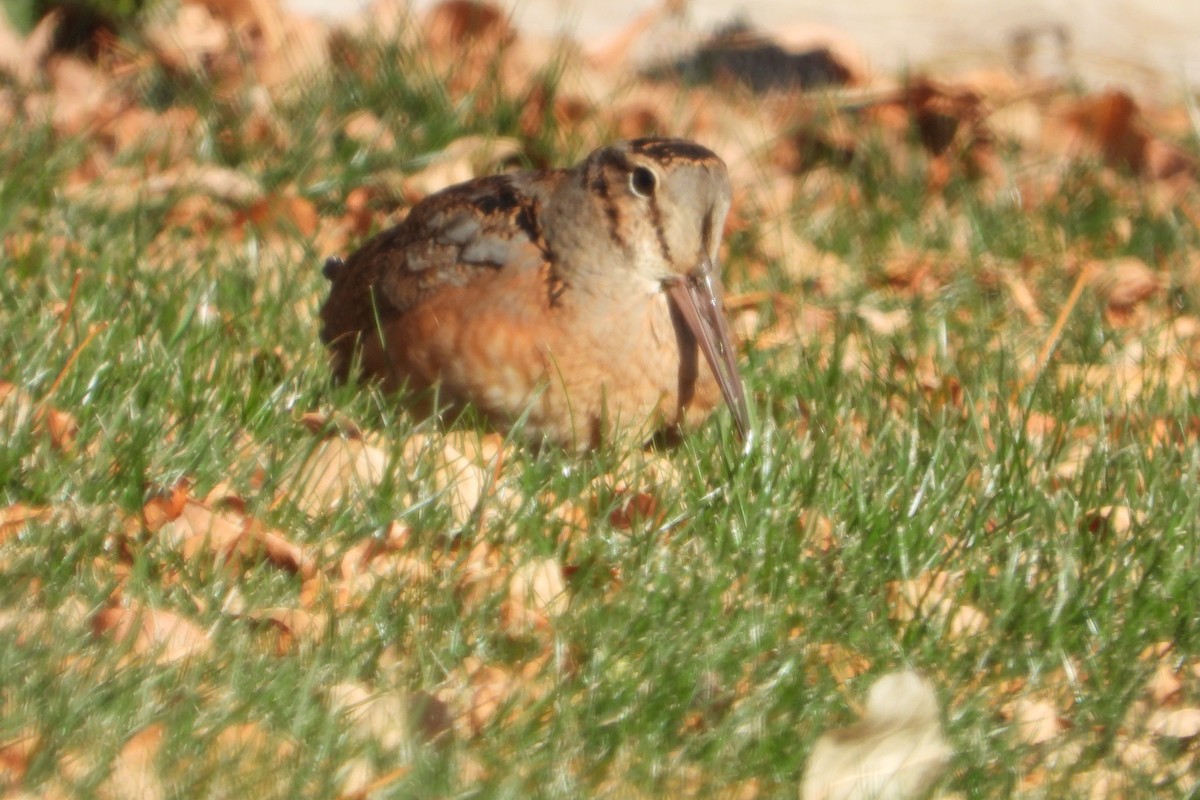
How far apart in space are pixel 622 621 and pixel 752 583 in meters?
0.32

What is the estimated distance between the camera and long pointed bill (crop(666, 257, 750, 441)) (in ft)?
13.8

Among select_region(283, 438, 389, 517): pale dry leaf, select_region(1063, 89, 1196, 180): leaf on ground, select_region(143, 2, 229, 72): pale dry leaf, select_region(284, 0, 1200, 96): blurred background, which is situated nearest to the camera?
select_region(283, 438, 389, 517): pale dry leaf

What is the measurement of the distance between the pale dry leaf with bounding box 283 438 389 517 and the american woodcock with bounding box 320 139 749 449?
41cm

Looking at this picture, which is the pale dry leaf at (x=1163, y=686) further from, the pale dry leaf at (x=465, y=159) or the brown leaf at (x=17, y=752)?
the pale dry leaf at (x=465, y=159)

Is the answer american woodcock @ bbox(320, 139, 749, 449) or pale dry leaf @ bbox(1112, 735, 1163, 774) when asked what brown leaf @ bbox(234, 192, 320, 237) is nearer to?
american woodcock @ bbox(320, 139, 749, 449)

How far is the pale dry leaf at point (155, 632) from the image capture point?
2.95m

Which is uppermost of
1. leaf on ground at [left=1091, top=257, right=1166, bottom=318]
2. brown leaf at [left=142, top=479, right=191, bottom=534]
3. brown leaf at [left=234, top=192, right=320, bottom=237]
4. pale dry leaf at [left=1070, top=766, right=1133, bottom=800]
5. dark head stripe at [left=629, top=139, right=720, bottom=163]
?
dark head stripe at [left=629, top=139, right=720, bottom=163]

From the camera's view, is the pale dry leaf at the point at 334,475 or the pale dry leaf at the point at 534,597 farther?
the pale dry leaf at the point at 334,475

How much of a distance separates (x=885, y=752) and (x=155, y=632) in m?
1.21

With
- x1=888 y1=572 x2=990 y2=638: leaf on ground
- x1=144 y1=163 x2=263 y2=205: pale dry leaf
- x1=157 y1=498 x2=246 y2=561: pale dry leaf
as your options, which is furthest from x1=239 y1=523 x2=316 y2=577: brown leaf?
x1=144 y1=163 x2=263 y2=205: pale dry leaf

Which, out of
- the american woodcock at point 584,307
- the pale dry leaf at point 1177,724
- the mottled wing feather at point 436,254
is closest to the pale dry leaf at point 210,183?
the mottled wing feather at point 436,254

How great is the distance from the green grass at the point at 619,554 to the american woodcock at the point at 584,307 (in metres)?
0.15

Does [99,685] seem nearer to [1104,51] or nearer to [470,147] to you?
[470,147]

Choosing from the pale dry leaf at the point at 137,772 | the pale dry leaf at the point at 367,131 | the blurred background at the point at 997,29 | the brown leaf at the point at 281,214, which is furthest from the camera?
the blurred background at the point at 997,29
